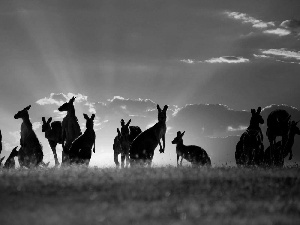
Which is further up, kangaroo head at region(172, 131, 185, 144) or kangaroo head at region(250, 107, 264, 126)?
kangaroo head at region(250, 107, 264, 126)

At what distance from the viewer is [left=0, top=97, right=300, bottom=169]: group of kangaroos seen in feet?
86.3

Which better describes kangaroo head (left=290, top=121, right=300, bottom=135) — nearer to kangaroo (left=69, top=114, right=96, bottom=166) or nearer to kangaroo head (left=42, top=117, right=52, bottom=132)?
kangaroo (left=69, top=114, right=96, bottom=166)

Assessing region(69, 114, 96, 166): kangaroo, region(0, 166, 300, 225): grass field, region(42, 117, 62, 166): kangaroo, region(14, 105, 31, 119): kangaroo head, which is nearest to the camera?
region(0, 166, 300, 225): grass field

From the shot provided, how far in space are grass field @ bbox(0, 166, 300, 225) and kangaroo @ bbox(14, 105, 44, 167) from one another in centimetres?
973

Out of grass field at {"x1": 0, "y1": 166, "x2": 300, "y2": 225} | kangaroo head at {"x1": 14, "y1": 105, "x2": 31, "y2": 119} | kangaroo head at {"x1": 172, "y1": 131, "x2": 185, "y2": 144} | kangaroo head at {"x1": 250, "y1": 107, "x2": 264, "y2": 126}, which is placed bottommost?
grass field at {"x1": 0, "y1": 166, "x2": 300, "y2": 225}

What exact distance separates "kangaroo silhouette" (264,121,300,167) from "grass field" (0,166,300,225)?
8988 millimetres

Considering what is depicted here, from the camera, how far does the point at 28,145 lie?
29.5m

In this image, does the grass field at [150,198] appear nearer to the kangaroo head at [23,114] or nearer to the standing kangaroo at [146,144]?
the standing kangaroo at [146,144]

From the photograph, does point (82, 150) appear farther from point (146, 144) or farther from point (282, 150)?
point (282, 150)

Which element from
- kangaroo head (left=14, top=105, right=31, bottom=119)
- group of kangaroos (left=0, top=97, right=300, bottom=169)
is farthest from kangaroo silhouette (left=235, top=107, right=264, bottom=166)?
kangaroo head (left=14, top=105, right=31, bottom=119)

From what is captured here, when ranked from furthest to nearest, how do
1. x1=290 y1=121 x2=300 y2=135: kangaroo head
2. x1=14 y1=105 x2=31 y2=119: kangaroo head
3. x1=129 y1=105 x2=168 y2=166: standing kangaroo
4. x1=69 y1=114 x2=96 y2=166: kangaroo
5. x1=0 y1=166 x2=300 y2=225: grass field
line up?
→ x1=290 y1=121 x2=300 y2=135: kangaroo head < x1=14 y1=105 x2=31 y2=119: kangaroo head < x1=129 y1=105 x2=168 y2=166: standing kangaroo < x1=69 y1=114 x2=96 y2=166: kangaroo < x1=0 y1=166 x2=300 y2=225: grass field

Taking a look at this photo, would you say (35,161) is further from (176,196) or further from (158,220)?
(158,220)

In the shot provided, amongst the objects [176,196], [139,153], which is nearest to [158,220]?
[176,196]

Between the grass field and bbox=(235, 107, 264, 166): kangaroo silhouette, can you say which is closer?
the grass field
